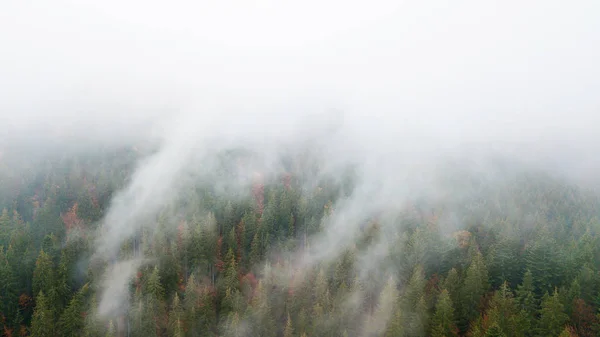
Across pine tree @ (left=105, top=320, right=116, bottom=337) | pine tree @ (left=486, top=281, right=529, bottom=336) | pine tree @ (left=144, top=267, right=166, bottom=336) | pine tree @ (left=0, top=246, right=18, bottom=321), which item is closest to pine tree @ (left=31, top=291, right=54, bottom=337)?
pine tree @ (left=105, top=320, right=116, bottom=337)

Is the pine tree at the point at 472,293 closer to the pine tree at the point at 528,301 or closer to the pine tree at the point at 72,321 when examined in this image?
the pine tree at the point at 528,301

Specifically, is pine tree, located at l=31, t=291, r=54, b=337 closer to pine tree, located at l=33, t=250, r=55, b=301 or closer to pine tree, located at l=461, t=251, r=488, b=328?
pine tree, located at l=33, t=250, r=55, b=301

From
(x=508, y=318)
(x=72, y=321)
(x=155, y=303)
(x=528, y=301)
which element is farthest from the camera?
(x=155, y=303)

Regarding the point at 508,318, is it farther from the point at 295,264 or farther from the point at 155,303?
the point at 155,303

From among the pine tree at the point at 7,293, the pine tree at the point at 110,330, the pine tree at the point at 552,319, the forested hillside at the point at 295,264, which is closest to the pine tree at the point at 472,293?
the forested hillside at the point at 295,264

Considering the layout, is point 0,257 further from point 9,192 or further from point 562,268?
point 562,268

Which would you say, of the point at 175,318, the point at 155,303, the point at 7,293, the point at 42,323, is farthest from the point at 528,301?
the point at 7,293
